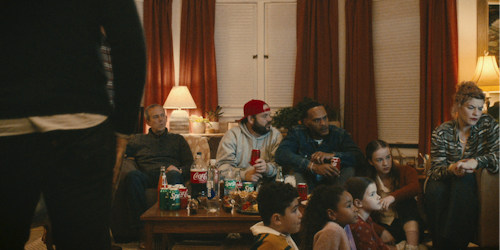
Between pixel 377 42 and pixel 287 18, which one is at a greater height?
pixel 287 18

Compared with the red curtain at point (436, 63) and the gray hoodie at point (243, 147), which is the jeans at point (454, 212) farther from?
the red curtain at point (436, 63)

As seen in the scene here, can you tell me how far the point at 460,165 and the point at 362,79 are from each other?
242 cm

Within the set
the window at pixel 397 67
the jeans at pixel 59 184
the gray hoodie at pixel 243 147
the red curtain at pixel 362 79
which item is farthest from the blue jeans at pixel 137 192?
the window at pixel 397 67

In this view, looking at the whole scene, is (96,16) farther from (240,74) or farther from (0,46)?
(240,74)

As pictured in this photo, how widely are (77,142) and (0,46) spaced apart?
8.4 inches

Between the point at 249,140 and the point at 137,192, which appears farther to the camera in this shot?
the point at 249,140

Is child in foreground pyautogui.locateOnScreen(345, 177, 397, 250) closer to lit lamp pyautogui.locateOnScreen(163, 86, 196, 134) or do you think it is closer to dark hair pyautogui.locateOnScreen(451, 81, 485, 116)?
dark hair pyautogui.locateOnScreen(451, 81, 485, 116)

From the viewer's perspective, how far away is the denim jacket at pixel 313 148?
307 cm

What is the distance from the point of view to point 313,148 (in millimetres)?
3234

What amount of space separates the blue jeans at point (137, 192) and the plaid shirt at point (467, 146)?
198 cm

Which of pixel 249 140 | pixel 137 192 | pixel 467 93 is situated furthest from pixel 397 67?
pixel 137 192

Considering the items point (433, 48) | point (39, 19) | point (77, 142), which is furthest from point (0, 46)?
point (433, 48)

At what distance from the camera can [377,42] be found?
15.9 feet

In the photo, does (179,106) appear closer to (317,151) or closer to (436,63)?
(317,151)
